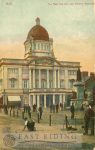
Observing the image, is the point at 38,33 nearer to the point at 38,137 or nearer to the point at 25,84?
the point at 25,84

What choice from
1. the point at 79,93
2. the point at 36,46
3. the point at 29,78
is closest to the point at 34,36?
the point at 36,46

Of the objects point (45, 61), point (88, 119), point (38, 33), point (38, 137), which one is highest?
point (38, 33)

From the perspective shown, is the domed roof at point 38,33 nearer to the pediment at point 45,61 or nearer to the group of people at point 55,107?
the pediment at point 45,61

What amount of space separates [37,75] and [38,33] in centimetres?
28

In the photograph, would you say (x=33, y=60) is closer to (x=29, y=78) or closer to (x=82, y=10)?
(x=29, y=78)

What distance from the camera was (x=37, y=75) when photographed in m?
2.61

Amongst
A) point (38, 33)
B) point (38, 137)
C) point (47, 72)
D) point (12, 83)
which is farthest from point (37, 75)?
point (38, 137)

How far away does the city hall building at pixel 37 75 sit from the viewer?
2.60 metres

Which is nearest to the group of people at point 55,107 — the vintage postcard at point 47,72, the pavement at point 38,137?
the vintage postcard at point 47,72

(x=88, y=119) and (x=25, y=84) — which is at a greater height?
(x=25, y=84)

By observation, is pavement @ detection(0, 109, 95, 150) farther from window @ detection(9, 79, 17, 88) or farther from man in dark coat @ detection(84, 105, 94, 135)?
window @ detection(9, 79, 17, 88)

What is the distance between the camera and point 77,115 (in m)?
2.57

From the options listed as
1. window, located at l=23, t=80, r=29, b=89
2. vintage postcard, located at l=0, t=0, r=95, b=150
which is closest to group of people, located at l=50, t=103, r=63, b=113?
Answer: vintage postcard, located at l=0, t=0, r=95, b=150

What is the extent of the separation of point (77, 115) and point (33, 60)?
18.1 inches
